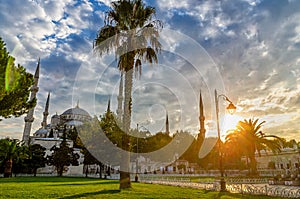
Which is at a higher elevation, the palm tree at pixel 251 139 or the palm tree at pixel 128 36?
the palm tree at pixel 128 36

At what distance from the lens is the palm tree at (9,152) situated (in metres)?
32.7

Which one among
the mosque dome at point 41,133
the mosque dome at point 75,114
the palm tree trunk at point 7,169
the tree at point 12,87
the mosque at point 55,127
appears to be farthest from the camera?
the mosque dome at point 75,114

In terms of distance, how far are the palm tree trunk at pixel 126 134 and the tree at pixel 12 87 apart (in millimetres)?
8273

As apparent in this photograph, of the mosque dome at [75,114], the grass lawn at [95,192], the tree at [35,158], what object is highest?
Answer: the mosque dome at [75,114]

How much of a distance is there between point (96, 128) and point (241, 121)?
20457 mm

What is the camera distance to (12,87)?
1769 cm

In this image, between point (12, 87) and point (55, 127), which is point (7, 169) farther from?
point (55, 127)

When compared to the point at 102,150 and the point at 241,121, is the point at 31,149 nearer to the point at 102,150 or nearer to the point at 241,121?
the point at 102,150

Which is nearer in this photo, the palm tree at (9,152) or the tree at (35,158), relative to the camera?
the palm tree at (9,152)

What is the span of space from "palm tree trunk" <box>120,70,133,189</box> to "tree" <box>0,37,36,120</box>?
827 cm

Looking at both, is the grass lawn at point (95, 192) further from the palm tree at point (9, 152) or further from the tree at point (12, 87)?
the palm tree at point (9, 152)

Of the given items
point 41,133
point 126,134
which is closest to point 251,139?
point 126,134

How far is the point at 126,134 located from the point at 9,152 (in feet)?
84.1

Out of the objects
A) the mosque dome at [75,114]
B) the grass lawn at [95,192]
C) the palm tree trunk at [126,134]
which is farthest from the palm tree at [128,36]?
the mosque dome at [75,114]
